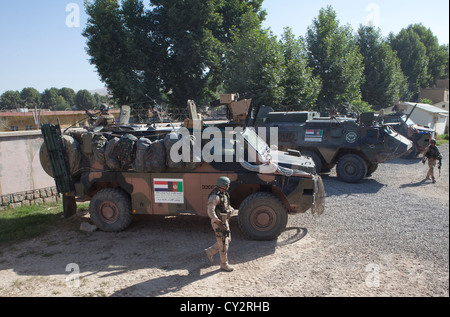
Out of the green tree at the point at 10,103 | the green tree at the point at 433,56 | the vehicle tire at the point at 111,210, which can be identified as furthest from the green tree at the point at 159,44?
the green tree at the point at 433,56

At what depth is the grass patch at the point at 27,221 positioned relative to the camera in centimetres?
709

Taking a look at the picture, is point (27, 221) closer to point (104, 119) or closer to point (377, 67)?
point (104, 119)

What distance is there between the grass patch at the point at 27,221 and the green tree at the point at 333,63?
16859 mm

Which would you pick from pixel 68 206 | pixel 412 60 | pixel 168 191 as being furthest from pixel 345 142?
pixel 412 60

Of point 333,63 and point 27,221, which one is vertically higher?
point 333,63

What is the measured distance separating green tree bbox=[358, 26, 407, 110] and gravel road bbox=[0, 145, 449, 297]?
2327 centimetres

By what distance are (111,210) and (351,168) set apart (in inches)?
295

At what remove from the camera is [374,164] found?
12.1m

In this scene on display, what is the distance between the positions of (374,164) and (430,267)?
7.34 metres

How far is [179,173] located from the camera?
6.65 metres

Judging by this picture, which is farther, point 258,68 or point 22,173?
point 258,68

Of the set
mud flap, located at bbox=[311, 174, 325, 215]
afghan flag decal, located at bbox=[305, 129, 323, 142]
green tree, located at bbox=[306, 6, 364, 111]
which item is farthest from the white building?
mud flap, located at bbox=[311, 174, 325, 215]

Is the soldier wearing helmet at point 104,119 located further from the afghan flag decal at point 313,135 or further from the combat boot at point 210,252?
the afghan flag decal at point 313,135
